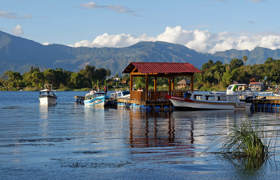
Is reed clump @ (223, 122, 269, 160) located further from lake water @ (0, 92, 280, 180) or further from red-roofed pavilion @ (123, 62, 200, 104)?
red-roofed pavilion @ (123, 62, 200, 104)

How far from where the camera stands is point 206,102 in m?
57.1

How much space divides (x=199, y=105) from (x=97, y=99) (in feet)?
73.1

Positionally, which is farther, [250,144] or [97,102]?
[97,102]

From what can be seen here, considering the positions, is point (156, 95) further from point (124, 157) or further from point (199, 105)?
point (124, 157)

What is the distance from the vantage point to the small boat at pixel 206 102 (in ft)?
183

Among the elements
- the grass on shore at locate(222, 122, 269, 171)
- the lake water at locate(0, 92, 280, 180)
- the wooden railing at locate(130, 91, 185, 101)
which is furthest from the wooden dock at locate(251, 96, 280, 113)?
the grass on shore at locate(222, 122, 269, 171)

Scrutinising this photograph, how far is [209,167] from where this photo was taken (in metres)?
17.7

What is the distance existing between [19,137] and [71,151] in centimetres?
762

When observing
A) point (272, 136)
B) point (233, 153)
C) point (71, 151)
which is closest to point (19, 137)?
point (71, 151)

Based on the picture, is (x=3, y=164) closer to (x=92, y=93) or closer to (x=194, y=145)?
(x=194, y=145)

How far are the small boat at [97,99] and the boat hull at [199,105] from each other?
18.4 metres

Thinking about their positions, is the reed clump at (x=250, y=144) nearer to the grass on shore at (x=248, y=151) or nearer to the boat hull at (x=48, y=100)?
Answer: the grass on shore at (x=248, y=151)

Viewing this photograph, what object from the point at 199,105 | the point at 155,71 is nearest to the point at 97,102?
the point at 155,71

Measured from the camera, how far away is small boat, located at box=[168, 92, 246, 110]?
183 feet
